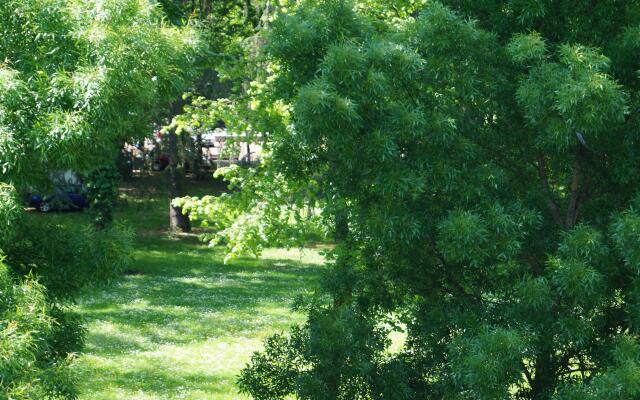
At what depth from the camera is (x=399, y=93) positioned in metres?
6.42

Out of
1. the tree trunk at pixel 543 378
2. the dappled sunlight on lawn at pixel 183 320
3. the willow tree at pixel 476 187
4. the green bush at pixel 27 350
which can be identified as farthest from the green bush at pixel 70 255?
the tree trunk at pixel 543 378

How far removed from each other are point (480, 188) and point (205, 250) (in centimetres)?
1893

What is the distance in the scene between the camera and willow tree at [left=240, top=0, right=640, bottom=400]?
588cm

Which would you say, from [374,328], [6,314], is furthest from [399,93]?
[6,314]

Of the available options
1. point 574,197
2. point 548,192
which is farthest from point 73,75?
point 574,197

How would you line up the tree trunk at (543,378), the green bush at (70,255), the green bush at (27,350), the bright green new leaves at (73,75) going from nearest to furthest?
the green bush at (27,350), the bright green new leaves at (73,75), the green bush at (70,255), the tree trunk at (543,378)

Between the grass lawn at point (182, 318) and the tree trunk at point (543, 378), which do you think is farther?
the grass lawn at point (182, 318)

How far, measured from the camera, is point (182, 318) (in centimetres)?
1636

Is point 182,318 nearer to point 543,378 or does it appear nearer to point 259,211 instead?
point 259,211

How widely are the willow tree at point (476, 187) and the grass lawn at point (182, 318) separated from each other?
2.33m

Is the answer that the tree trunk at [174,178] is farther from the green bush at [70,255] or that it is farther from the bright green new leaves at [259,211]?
the green bush at [70,255]

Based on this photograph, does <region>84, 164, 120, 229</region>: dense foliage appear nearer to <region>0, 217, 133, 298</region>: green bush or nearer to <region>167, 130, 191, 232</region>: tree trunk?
<region>167, 130, 191, 232</region>: tree trunk

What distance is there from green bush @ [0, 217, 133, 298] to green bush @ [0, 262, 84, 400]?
79 centimetres

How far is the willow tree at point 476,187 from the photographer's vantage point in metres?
5.88
